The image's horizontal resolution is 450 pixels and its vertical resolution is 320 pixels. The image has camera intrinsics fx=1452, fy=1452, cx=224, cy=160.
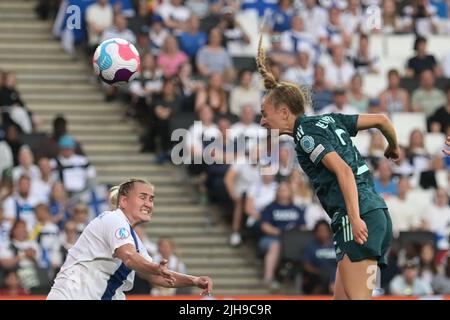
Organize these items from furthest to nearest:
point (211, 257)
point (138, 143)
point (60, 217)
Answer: point (138, 143), point (211, 257), point (60, 217)

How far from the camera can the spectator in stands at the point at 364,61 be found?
20938 millimetres

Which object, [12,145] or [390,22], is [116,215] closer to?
[12,145]

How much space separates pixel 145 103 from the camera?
19.1 m

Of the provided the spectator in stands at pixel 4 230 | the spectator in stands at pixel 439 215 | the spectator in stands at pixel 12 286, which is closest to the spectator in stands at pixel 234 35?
the spectator in stands at pixel 439 215

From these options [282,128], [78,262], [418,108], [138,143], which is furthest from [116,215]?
[418,108]

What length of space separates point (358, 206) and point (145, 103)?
401 inches

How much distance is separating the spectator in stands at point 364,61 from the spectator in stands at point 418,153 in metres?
2.06

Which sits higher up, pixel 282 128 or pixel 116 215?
pixel 282 128

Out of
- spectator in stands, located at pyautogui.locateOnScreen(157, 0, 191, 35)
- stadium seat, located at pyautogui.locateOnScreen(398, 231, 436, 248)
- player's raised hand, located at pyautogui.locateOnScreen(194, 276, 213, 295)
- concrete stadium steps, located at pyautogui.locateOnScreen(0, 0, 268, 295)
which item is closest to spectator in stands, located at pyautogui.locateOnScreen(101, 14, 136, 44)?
spectator in stands, located at pyautogui.locateOnScreen(157, 0, 191, 35)

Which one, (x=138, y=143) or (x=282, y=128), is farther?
(x=138, y=143)

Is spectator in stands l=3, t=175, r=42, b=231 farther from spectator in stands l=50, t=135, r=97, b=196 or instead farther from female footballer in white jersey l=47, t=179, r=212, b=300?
female footballer in white jersey l=47, t=179, r=212, b=300

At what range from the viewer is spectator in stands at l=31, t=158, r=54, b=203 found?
17203 millimetres

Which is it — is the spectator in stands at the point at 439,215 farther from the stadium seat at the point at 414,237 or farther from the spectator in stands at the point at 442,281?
the spectator in stands at the point at 442,281

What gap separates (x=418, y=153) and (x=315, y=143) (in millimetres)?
9946
